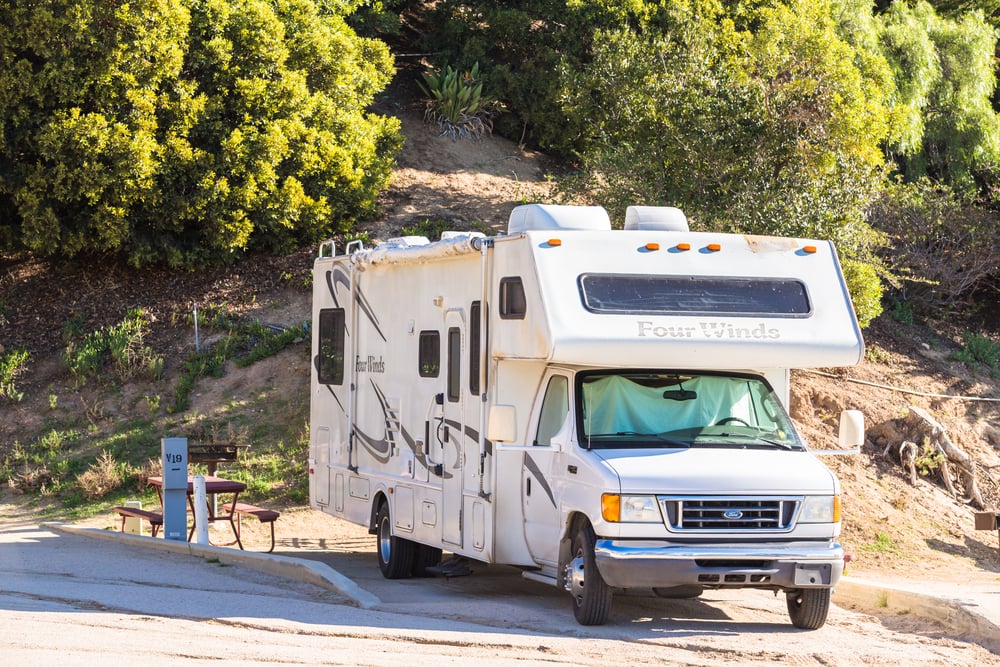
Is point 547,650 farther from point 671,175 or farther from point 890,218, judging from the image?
point 890,218

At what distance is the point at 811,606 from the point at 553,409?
2.48 metres

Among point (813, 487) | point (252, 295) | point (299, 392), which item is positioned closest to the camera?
point (813, 487)

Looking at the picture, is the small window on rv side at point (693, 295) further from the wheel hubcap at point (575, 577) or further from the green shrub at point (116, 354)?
the green shrub at point (116, 354)

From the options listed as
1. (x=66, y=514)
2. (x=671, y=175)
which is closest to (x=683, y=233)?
(x=671, y=175)

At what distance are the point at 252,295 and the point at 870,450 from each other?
11293 millimetres

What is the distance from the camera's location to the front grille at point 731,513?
373 inches

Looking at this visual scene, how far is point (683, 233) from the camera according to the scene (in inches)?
415

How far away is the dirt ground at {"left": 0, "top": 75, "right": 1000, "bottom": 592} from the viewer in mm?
17344

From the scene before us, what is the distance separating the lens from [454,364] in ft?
38.6

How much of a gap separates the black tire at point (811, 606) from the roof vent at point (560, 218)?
3262 mm

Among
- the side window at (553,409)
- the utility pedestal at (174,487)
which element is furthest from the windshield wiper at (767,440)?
the utility pedestal at (174,487)

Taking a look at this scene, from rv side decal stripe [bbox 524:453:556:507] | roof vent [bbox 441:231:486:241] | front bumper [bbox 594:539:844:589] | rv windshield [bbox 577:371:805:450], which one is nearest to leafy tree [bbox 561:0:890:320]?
roof vent [bbox 441:231:486:241]

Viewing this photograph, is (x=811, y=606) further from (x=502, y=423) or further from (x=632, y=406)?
(x=502, y=423)

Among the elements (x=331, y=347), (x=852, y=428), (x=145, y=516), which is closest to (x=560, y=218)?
(x=852, y=428)
